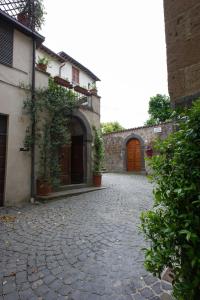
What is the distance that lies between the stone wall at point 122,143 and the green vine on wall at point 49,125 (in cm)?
816

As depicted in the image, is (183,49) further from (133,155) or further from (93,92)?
(133,155)

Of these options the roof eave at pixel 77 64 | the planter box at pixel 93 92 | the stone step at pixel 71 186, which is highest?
the roof eave at pixel 77 64

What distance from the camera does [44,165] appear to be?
7.03 metres

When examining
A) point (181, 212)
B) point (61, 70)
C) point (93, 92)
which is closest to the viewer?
point (181, 212)

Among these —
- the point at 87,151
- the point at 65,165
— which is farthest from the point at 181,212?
the point at 87,151

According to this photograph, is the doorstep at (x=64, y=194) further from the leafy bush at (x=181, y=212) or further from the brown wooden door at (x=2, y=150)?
the leafy bush at (x=181, y=212)

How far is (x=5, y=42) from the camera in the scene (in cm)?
653

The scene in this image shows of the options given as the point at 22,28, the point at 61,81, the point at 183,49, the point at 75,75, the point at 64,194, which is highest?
the point at 75,75

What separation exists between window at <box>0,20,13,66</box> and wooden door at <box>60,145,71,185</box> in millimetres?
3789

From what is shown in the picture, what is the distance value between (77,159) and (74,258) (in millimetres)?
6741

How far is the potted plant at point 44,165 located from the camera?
6.80 meters

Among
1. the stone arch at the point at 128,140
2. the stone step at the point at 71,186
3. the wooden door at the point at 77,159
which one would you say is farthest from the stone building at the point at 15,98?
the stone arch at the point at 128,140

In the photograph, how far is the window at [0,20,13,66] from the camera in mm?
6411

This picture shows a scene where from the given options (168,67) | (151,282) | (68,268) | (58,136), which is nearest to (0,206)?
(58,136)
